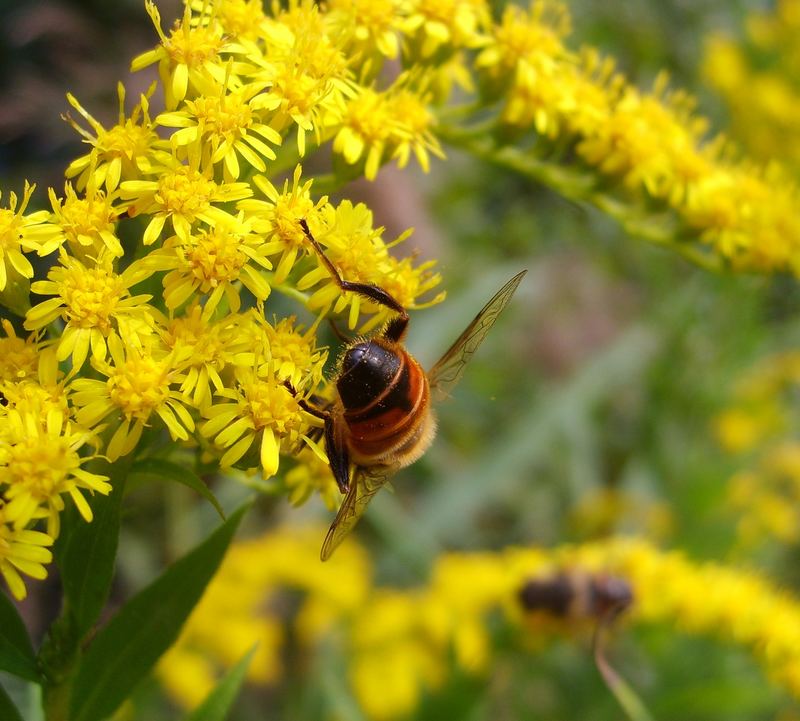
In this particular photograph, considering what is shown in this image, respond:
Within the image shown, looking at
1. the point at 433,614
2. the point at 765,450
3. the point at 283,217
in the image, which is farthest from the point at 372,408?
the point at 765,450

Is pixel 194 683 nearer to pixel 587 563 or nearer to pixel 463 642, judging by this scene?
pixel 463 642

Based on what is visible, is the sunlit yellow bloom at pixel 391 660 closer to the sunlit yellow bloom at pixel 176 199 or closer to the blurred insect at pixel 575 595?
the blurred insect at pixel 575 595

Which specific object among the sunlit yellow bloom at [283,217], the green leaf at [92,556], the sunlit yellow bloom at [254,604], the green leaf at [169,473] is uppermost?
the sunlit yellow bloom at [283,217]

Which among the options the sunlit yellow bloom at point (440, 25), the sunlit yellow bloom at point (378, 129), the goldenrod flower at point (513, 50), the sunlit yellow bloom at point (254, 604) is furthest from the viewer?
the sunlit yellow bloom at point (254, 604)

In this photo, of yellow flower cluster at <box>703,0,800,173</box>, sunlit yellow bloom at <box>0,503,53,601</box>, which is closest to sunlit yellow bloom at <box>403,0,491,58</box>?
sunlit yellow bloom at <box>0,503,53,601</box>

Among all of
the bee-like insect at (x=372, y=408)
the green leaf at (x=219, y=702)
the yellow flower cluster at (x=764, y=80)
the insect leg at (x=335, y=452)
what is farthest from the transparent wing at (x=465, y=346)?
the yellow flower cluster at (x=764, y=80)
